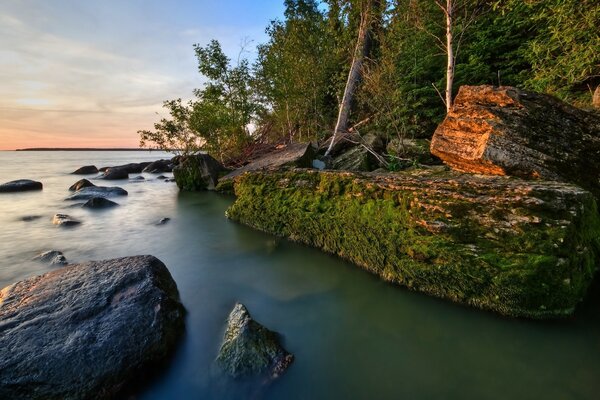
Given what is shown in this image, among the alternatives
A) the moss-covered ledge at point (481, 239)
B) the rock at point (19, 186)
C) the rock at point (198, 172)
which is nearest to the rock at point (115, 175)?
the rock at point (19, 186)

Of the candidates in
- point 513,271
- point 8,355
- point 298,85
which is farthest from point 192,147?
point 513,271

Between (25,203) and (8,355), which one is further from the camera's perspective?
(25,203)

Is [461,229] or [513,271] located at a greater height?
[461,229]

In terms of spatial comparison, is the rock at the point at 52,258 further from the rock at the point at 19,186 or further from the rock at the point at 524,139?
the rock at the point at 19,186

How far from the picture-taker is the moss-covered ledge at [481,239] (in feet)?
10.9

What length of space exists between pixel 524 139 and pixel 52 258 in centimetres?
1000

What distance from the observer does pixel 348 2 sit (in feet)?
40.2

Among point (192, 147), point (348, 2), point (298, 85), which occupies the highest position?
point (348, 2)

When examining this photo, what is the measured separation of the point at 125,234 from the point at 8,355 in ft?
19.2

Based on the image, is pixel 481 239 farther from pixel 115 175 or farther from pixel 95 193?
pixel 115 175

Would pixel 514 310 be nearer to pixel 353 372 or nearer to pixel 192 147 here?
pixel 353 372

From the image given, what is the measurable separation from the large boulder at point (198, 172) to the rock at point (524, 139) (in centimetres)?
1167

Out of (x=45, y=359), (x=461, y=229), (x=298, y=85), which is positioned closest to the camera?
(x=45, y=359)

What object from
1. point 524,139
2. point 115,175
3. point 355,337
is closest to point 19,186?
point 115,175
